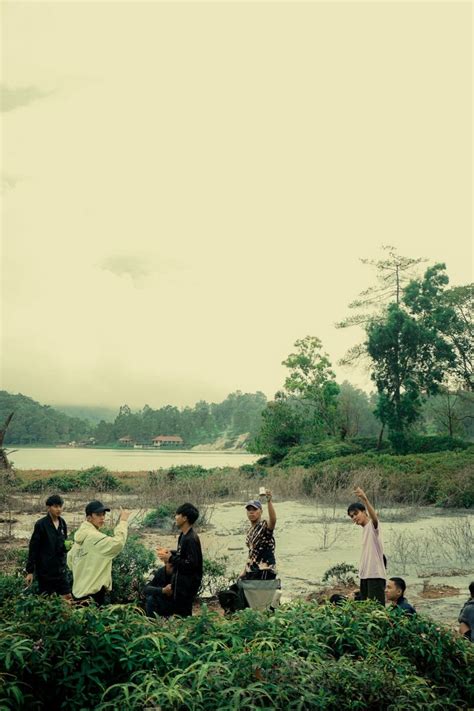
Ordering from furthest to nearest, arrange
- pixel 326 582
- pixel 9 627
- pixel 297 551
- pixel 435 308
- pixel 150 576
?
pixel 435 308 < pixel 297 551 < pixel 326 582 < pixel 150 576 < pixel 9 627

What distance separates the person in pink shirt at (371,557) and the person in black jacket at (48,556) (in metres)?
2.78

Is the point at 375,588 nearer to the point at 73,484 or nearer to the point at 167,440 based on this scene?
the point at 73,484

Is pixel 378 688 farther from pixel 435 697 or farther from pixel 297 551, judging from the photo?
pixel 297 551

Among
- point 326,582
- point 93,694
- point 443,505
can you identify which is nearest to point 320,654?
point 93,694

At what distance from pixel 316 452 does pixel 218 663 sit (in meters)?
33.1

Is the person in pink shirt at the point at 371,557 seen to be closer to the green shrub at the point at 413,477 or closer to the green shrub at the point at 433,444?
the green shrub at the point at 413,477

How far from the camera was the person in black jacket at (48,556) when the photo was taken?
254 inches

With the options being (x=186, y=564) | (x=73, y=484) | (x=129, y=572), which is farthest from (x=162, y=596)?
(x=73, y=484)

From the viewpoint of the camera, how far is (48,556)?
6.48 meters

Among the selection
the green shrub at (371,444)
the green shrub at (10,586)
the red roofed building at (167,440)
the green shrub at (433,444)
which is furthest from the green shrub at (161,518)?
the red roofed building at (167,440)

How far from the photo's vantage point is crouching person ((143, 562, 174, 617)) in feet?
19.5

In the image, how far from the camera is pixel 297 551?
44.9 feet

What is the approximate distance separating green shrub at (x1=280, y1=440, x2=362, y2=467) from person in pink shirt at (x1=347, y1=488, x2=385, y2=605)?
28510 millimetres

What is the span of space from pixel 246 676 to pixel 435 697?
128 centimetres
